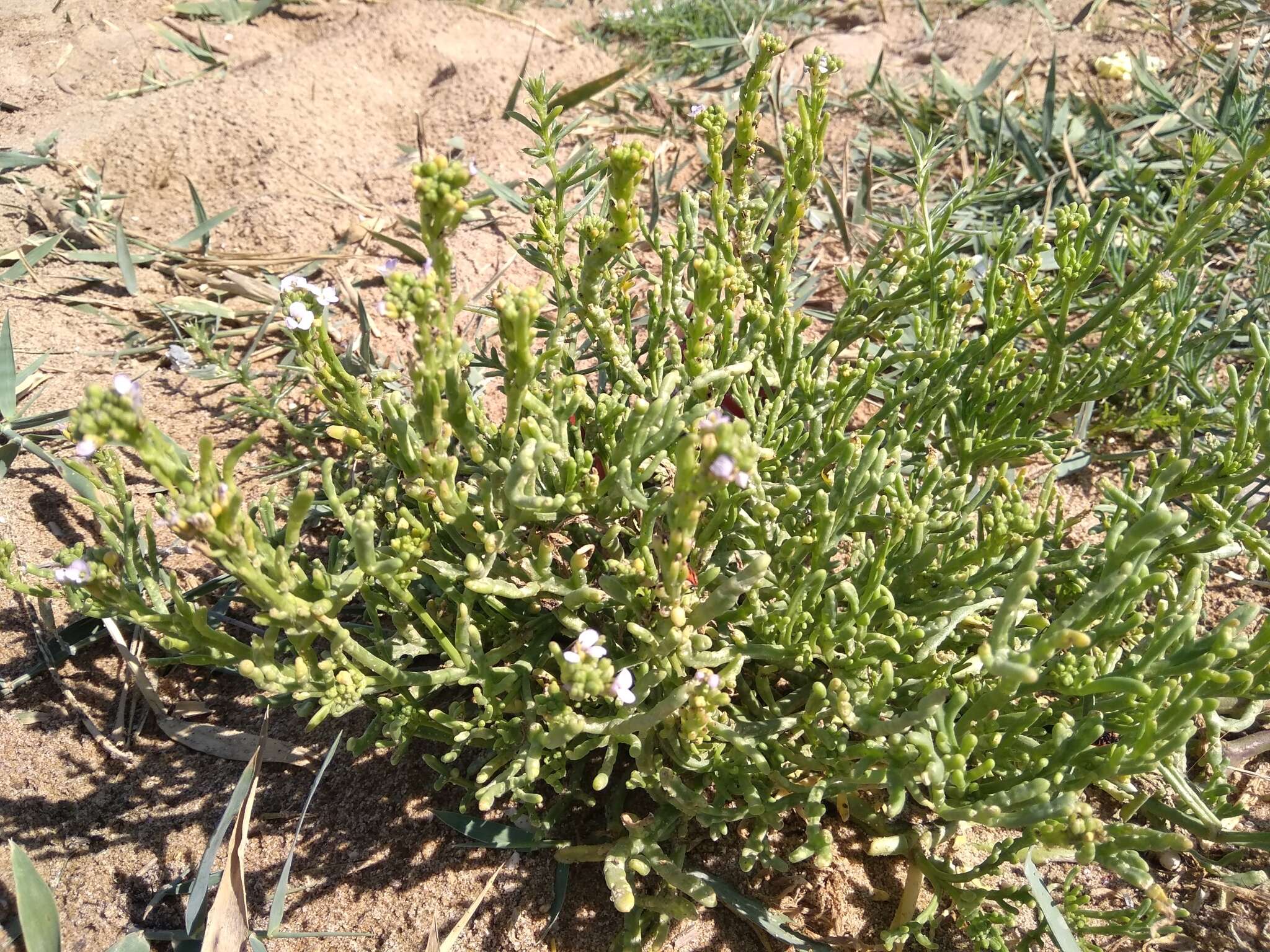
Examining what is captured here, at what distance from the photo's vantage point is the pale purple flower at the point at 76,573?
153cm

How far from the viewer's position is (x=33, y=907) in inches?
72.2

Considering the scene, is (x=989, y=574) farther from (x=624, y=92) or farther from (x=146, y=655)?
(x=624, y=92)

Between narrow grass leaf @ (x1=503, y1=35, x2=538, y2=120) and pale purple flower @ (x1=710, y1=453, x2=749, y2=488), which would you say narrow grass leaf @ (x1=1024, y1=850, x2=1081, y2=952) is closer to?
pale purple flower @ (x1=710, y1=453, x2=749, y2=488)

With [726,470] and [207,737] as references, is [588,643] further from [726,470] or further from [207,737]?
[207,737]

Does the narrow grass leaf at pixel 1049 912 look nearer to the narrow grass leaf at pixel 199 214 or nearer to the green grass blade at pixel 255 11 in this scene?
the narrow grass leaf at pixel 199 214

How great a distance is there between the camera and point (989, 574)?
1880 millimetres

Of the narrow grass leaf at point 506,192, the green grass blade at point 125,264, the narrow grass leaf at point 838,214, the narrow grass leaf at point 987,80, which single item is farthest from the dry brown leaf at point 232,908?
the narrow grass leaf at point 987,80

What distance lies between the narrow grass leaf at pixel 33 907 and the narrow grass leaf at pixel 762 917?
127 cm

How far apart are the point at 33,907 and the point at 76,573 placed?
0.78m

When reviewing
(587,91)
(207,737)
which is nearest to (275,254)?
(587,91)

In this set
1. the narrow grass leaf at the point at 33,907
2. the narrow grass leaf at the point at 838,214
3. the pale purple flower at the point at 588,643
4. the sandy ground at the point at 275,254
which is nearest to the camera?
the pale purple flower at the point at 588,643

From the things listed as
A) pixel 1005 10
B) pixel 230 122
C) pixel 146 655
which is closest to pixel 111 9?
pixel 230 122

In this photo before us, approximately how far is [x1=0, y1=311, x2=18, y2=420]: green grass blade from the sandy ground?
157 millimetres

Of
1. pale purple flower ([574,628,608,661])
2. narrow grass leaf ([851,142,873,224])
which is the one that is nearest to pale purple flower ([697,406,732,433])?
pale purple flower ([574,628,608,661])
